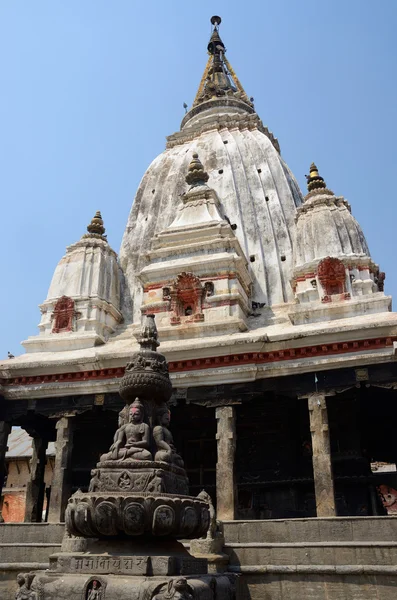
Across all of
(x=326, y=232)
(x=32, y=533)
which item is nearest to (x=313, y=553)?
(x=32, y=533)

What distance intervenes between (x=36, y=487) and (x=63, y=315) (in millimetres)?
6501

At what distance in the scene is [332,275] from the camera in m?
18.6

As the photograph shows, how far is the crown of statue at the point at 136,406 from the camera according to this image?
7.63m

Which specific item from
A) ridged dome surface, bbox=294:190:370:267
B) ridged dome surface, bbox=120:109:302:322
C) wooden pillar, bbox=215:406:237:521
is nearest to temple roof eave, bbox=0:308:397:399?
wooden pillar, bbox=215:406:237:521

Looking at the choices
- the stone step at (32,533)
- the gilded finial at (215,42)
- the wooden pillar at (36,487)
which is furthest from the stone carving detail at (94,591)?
the gilded finial at (215,42)

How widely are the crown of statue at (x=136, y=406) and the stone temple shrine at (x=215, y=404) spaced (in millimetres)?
31

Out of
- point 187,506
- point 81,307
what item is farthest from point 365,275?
point 187,506

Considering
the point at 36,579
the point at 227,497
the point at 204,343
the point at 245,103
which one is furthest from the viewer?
the point at 245,103

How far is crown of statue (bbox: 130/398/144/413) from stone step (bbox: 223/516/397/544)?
239 inches

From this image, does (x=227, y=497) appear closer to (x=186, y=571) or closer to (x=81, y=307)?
(x=186, y=571)

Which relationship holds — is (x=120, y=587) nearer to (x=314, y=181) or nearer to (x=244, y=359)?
(x=244, y=359)

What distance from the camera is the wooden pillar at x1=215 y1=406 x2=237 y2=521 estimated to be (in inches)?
541

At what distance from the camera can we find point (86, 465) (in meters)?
19.6

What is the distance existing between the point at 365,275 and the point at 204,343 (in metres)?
6.83
